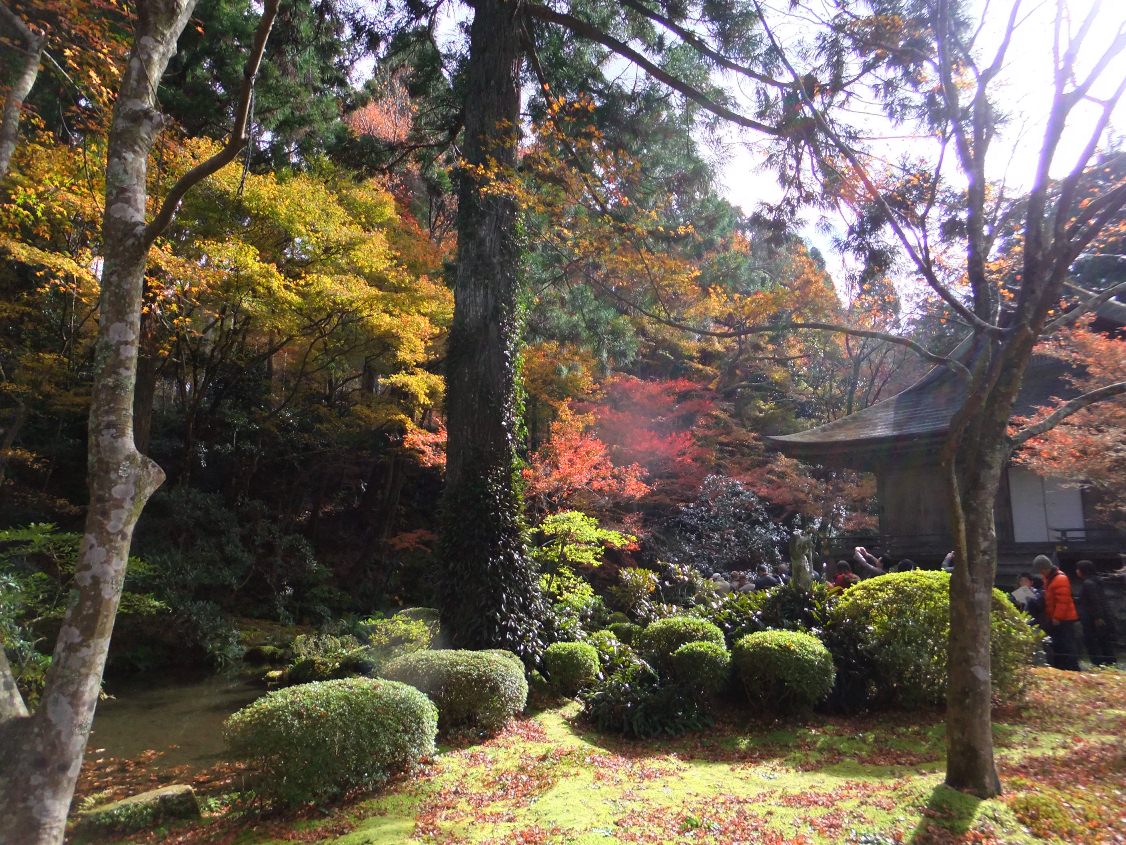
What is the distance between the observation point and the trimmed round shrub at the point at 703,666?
7008 millimetres

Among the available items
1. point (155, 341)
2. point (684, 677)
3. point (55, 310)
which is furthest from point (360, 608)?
point (684, 677)

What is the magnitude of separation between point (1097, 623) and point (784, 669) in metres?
4.61

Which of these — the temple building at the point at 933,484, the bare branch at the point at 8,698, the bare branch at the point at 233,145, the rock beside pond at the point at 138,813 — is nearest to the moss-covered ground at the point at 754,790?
the rock beside pond at the point at 138,813

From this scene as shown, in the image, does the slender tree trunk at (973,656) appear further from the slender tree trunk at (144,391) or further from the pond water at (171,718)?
the slender tree trunk at (144,391)

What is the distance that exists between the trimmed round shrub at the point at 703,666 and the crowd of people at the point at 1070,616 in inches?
152

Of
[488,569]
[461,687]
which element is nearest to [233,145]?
[461,687]

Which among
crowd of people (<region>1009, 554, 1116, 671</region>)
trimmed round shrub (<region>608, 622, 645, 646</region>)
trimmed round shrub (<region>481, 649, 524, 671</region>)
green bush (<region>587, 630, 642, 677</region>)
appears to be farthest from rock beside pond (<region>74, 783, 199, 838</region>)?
crowd of people (<region>1009, 554, 1116, 671</region>)

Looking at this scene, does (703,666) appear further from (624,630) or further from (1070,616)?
(1070,616)

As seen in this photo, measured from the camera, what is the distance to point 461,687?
6648 millimetres

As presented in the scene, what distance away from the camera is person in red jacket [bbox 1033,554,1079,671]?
7848 millimetres

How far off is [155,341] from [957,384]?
1525 centimetres

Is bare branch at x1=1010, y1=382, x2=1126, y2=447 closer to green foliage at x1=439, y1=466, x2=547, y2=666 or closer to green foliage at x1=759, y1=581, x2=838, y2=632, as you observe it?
green foliage at x1=759, y1=581, x2=838, y2=632

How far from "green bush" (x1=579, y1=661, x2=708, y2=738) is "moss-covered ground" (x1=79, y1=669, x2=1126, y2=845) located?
18 cm

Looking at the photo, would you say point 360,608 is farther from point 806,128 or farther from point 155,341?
point 806,128
